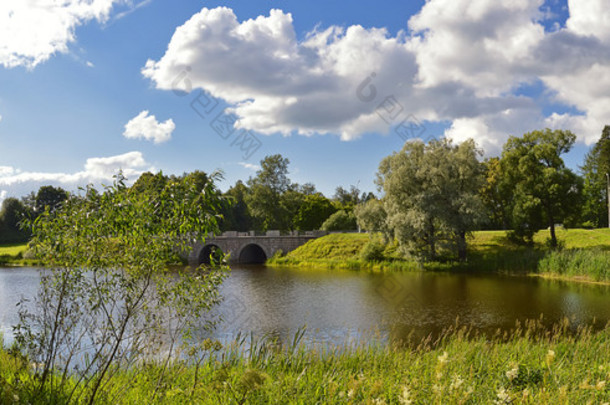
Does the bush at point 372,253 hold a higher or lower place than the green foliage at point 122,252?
lower

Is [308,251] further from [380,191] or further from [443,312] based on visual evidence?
[443,312]

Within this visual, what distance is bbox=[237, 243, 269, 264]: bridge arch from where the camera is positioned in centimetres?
6538

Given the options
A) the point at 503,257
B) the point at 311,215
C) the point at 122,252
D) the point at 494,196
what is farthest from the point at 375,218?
the point at 122,252

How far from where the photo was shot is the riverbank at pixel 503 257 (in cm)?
3312

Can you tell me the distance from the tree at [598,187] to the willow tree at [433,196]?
34499 millimetres

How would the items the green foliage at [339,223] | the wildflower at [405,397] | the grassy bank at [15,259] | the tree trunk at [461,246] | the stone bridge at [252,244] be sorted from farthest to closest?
1. the green foliage at [339,223]
2. the grassy bank at [15,259]
3. the stone bridge at [252,244]
4. the tree trunk at [461,246]
5. the wildflower at [405,397]

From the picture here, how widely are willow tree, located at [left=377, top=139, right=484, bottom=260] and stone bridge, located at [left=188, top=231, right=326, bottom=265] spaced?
69.3 feet

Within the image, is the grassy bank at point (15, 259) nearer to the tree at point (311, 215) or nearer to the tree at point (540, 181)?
the tree at point (311, 215)

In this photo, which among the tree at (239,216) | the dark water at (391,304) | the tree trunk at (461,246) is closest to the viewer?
the dark water at (391,304)

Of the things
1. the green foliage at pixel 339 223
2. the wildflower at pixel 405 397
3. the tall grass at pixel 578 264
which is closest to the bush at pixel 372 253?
the tall grass at pixel 578 264

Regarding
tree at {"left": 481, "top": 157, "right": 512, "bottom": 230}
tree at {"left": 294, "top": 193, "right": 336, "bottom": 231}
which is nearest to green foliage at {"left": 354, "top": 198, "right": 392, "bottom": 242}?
tree at {"left": 481, "top": 157, "right": 512, "bottom": 230}

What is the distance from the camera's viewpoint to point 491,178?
54.5 metres

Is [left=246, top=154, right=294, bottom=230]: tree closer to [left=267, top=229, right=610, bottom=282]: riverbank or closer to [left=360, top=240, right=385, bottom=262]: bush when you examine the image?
[left=267, top=229, right=610, bottom=282]: riverbank

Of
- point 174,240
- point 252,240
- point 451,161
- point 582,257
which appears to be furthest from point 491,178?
point 174,240
